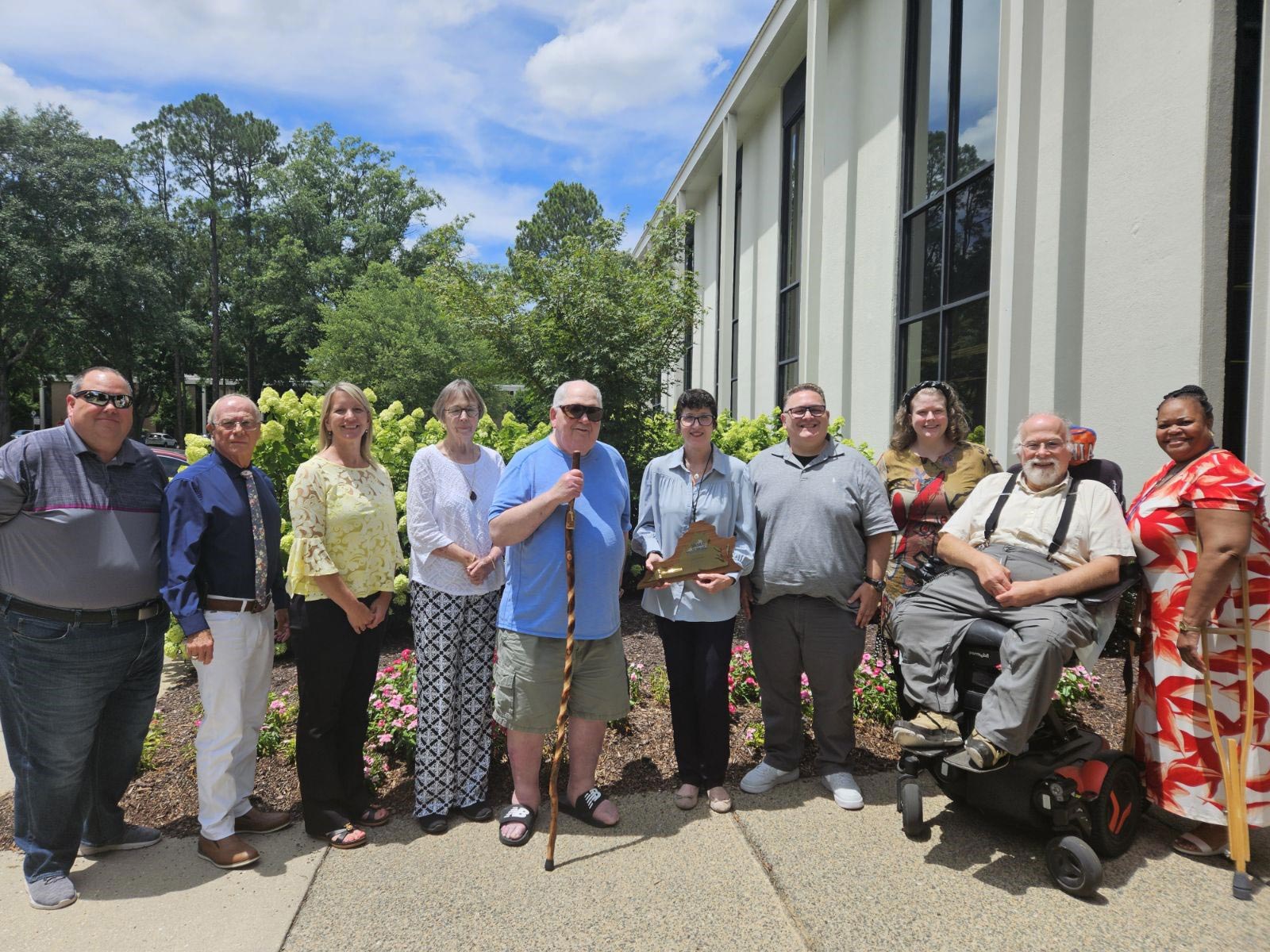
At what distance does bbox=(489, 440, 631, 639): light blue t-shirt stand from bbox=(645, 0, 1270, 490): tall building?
15.4ft

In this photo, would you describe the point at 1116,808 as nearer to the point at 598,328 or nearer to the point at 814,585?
the point at 814,585

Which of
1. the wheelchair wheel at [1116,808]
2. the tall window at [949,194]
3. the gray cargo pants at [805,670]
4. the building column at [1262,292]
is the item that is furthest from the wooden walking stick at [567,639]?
the tall window at [949,194]

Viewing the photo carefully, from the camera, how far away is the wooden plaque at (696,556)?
3514 millimetres

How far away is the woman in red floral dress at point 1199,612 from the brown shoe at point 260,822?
3.99 metres

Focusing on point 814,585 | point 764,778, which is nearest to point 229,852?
point 764,778

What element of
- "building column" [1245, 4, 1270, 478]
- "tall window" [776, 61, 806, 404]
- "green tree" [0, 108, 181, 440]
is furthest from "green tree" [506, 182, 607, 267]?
"building column" [1245, 4, 1270, 478]

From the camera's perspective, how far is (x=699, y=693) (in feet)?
12.1

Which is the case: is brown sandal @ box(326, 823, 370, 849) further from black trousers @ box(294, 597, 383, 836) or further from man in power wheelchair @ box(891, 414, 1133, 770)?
man in power wheelchair @ box(891, 414, 1133, 770)

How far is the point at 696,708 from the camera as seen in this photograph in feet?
12.4

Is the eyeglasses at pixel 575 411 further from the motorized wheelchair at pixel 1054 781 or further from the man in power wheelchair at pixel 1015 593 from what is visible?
the motorized wheelchair at pixel 1054 781

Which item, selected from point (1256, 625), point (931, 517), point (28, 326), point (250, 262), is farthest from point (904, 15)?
point (250, 262)

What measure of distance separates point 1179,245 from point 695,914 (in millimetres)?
5748

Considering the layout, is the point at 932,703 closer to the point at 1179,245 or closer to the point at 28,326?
the point at 1179,245

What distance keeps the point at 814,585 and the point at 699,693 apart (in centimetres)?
79
